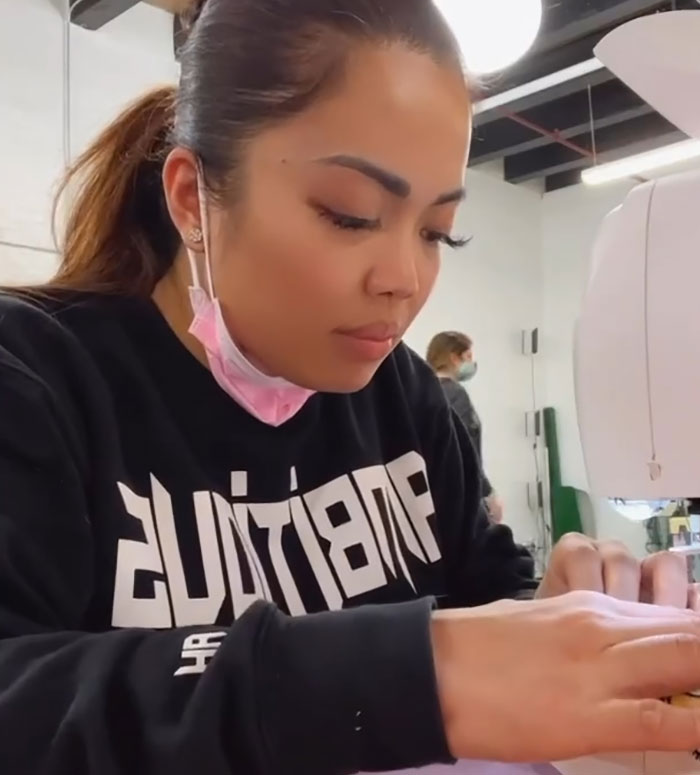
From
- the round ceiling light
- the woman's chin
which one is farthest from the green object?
the woman's chin

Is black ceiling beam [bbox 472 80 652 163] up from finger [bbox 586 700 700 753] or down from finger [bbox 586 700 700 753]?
up

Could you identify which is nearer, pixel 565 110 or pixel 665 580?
pixel 665 580

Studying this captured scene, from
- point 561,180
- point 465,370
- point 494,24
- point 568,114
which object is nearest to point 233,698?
point 494,24

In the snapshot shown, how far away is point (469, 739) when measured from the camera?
408mm

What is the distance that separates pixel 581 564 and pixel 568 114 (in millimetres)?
4519

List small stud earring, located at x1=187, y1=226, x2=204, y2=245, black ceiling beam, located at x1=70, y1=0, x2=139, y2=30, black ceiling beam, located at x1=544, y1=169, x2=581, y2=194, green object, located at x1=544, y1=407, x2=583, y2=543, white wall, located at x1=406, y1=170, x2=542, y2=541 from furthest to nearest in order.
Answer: black ceiling beam, located at x1=544, y1=169, x2=581, y2=194 < green object, located at x1=544, y1=407, x2=583, y2=543 < white wall, located at x1=406, y1=170, x2=542, y2=541 < black ceiling beam, located at x1=70, y1=0, x2=139, y2=30 < small stud earring, located at x1=187, y1=226, x2=204, y2=245

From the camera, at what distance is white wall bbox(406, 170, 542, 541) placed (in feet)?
16.8

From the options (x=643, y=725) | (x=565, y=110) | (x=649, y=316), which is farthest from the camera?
(x=565, y=110)

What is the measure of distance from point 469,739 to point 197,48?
0.59m

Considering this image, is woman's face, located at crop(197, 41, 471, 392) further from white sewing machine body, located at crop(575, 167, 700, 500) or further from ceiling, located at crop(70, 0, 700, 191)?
ceiling, located at crop(70, 0, 700, 191)

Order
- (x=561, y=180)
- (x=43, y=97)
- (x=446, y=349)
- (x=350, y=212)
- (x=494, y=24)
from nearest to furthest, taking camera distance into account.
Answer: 1. (x=350, y=212)
2. (x=494, y=24)
3. (x=43, y=97)
4. (x=446, y=349)
5. (x=561, y=180)

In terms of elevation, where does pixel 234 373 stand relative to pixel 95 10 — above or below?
below

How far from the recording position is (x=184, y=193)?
77 cm

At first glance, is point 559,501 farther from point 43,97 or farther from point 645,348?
point 645,348
